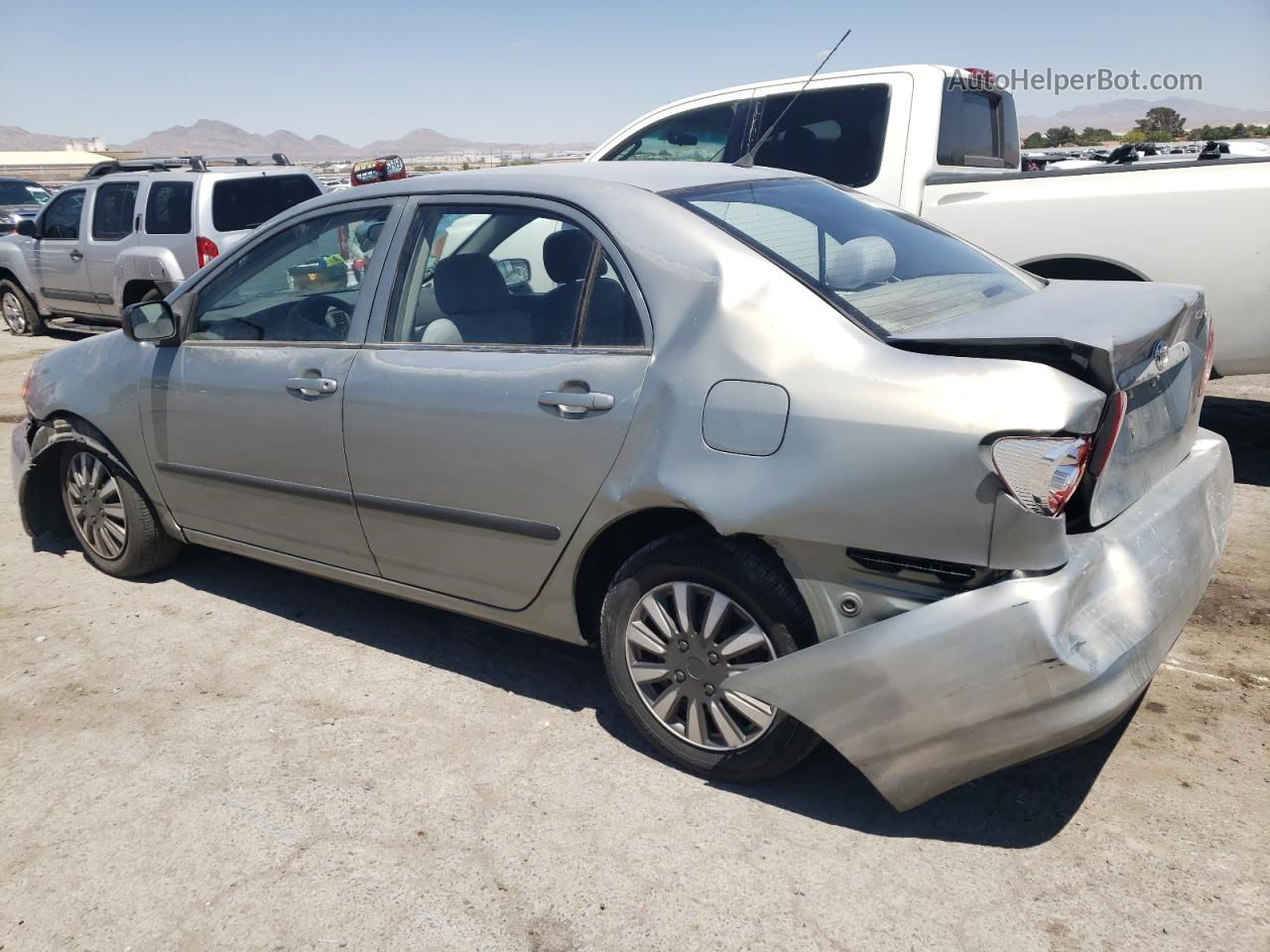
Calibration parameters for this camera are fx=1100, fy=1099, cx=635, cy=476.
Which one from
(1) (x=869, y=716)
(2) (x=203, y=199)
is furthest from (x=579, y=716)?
(2) (x=203, y=199)

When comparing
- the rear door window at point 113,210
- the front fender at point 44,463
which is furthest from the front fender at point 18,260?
the front fender at point 44,463

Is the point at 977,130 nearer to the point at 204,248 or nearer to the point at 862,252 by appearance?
the point at 862,252

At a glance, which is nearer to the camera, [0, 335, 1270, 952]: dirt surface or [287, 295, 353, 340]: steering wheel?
[0, 335, 1270, 952]: dirt surface

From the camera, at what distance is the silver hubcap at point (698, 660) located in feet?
9.71

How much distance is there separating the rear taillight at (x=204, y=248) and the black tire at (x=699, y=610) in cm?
838

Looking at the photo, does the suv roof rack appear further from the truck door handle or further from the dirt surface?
the truck door handle

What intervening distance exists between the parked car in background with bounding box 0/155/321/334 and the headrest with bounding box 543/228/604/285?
7.73 metres

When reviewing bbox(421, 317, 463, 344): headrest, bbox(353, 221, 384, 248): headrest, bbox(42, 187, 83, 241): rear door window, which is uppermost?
bbox(353, 221, 384, 248): headrest

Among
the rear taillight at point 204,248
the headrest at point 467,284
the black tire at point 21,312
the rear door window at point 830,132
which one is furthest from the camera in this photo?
the black tire at point 21,312

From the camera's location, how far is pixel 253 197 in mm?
10727

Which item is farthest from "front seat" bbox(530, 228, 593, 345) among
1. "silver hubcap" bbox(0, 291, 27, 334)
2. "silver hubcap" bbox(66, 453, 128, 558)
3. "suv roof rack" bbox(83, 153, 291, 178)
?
"silver hubcap" bbox(0, 291, 27, 334)

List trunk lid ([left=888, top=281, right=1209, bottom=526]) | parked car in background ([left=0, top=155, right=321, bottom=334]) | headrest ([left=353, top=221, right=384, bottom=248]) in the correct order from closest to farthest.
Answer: trunk lid ([left=888, top=281, right=1209, bottom=526])
headrest ([left=353, top=221, right=384, bottom=248])
parked car in background ([left=0, top=155, right=321, bottom=334])

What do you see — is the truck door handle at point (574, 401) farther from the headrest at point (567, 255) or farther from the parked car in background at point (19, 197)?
the parked car in background at point (19, 197)

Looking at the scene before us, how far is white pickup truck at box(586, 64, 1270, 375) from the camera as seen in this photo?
17.4ft
